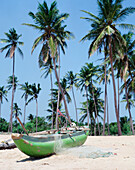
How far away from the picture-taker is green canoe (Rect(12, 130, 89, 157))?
26.2ft

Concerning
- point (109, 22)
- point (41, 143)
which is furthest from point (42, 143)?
point (109, 22)

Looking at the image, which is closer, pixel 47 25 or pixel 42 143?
pixel 42 143

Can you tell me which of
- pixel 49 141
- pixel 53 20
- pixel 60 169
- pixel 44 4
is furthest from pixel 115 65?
pixel 60 169

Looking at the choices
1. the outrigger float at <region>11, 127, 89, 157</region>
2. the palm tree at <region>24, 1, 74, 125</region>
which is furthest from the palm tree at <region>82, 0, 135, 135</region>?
the outrigger float at <region>11, 127, 89, 157</region>

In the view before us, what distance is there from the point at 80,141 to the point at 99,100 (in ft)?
105

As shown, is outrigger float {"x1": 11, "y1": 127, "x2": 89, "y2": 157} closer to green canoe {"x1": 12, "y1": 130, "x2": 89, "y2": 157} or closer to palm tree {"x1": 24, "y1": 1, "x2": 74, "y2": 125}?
green canoe {"x1": 12, "y1": 130, "x2": 89, "y2": 157}

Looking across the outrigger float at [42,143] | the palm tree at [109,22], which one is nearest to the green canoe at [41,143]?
the outrigger float at [42,143]

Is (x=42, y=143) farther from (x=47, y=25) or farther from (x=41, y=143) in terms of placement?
(x=47, y=25)

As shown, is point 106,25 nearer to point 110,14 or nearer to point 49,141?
point 110,14

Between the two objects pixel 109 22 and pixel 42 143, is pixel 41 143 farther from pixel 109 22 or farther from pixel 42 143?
pixel 109 22

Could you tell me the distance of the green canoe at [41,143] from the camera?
800 cm

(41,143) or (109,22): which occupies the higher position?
(109,22)

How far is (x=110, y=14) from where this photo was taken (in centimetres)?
1953

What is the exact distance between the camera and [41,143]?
8312 mm
